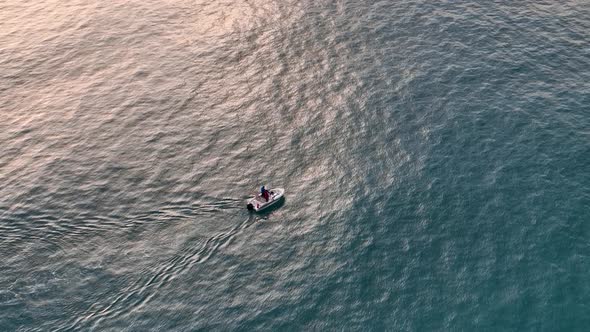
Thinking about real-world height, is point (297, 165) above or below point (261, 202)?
below

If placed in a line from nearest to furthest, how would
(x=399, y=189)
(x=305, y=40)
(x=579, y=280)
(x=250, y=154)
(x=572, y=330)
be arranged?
(x=572, y=330) < (x=579, y=280) < (x=399, y=189) < (x=250, y=154) < (x=305, y=40)

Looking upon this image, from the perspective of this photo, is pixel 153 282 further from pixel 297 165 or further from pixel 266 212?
pixel 297 165

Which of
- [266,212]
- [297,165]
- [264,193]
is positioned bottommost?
[266,212]

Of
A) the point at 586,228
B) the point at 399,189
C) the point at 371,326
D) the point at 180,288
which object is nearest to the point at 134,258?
the point at 180,288

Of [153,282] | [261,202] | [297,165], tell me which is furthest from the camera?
[297,165]

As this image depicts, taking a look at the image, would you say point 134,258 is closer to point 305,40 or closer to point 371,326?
point 371,326

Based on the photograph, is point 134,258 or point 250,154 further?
point 250,154

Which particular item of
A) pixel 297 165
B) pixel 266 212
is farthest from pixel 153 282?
pixel 297 165

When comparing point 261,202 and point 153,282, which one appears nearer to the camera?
point 153,282

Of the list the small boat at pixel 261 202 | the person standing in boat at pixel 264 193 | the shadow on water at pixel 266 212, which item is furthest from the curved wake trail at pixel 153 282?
the person standing in boat at pixel 264 193

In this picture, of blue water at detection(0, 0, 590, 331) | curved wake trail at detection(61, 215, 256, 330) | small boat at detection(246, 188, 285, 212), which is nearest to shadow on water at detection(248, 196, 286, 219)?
small boat at detection(246, 188, 285, 212)
